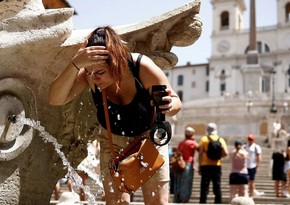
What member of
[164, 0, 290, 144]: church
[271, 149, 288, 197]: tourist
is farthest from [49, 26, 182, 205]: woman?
[164, 0, 290, 144]: church

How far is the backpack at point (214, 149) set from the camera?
8.25m

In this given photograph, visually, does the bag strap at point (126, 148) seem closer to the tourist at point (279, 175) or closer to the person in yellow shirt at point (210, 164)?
the person in yellow shirt at point (210, 164)

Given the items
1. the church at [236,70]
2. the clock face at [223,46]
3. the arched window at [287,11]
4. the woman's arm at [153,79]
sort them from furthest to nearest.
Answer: the clock face at [223,46] → the arched window at [287,11] → the church at [236,70] → the woman's arm at [153,79]

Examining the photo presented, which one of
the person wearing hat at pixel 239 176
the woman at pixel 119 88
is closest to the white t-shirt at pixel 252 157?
the person wearing hat at pixel 239 176

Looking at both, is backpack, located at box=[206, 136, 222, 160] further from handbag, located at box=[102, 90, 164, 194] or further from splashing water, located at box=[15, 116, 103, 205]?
handbag, located at box=[102, 90, 164, 194]

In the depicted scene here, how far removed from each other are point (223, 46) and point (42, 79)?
74.3m

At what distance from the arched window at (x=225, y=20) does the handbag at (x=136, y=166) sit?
7708 centimetres

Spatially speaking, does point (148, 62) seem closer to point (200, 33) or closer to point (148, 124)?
point (148, 124)

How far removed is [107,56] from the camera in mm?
2578

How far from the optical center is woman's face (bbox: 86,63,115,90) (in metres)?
2.64

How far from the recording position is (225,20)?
260 ft

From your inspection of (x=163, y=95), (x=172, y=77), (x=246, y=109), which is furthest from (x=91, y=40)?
(x=172, y=77)

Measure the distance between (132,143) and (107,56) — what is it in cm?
51

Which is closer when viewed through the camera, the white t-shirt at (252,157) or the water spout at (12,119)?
the water spout at (12,119)
